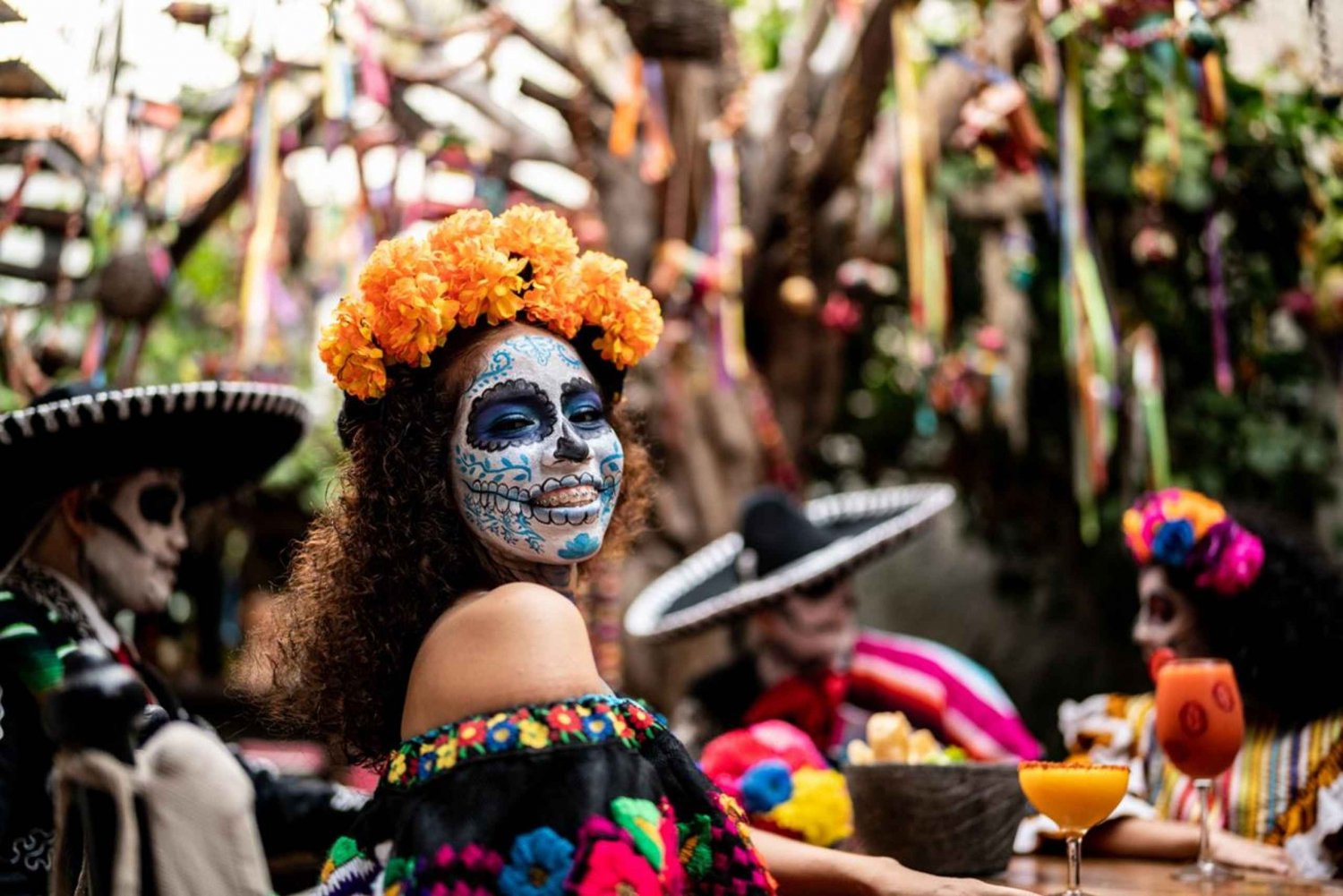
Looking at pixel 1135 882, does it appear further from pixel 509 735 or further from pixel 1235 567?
pixel 509 735

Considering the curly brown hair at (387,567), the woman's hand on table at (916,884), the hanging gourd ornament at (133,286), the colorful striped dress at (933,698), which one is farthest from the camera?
the hanging gourd ornament at (133,286)

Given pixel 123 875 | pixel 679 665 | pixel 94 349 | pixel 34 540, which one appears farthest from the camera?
pixel 679 665

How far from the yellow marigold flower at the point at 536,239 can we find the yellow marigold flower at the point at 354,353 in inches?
8.3

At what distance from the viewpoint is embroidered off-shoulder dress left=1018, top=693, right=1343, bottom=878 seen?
2475 millimetres

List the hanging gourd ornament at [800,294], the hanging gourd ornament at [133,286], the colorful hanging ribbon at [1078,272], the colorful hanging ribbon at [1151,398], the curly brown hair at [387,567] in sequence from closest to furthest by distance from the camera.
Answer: the curly brown hair at [387,567], the colorful hanging ribbon at [1078,272], the colorful hanging ribbon at [1151,398], the hanging gourd ornament at [133,286], the hanging gourd ornament at [800,294]

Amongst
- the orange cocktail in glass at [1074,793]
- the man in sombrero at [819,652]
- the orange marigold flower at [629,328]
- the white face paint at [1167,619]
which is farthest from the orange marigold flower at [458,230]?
the man in sombrero at [819,652]

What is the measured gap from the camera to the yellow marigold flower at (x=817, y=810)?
87.0 inches

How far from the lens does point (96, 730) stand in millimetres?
1320

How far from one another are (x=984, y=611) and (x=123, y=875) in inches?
267

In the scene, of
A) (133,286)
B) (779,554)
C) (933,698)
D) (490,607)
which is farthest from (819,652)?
(133,286)

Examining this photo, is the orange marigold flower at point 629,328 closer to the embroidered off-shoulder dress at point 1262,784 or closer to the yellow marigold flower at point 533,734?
the yellow marigold flower at point 533,734

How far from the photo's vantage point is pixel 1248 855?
2348 mm

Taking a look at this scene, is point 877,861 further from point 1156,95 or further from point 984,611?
point 984,611

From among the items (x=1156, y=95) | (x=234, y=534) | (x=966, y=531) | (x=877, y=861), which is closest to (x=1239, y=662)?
(x=877, y=861)
